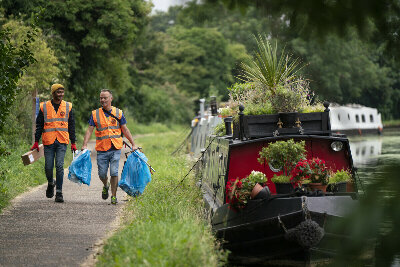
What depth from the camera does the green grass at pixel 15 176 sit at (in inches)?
434

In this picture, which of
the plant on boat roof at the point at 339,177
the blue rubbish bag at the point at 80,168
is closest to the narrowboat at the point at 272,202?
the plant on boat roof at the point at 339,177

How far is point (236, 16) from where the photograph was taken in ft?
14.2

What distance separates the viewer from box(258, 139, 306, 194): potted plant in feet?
27.3

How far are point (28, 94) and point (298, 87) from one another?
41.4 ft

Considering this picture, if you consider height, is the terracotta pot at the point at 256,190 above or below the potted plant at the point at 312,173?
below

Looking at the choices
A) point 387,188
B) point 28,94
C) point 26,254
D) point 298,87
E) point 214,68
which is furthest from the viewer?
point 214,68

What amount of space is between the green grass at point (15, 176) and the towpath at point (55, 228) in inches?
6.7

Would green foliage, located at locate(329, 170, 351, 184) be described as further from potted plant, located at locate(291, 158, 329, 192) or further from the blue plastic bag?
the blue plastic bag

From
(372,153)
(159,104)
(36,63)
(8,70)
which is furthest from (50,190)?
(159,104)

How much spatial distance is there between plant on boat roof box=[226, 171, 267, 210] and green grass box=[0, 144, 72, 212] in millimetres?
3640

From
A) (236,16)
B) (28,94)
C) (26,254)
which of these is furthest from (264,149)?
(28,94)

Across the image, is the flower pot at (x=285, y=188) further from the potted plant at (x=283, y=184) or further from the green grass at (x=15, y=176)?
the green grass at (x=15, y=176)

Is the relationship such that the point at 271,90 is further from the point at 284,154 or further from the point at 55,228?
the point at 55,228

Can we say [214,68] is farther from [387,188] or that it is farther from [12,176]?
[387,188]
